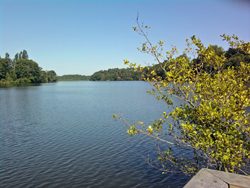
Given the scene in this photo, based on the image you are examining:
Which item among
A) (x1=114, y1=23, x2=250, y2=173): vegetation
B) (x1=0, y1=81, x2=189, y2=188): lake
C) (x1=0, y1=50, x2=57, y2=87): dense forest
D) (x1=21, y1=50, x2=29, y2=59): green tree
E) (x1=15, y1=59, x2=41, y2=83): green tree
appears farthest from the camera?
(x1=21, y1=50, x2=29, y2=59): green tree

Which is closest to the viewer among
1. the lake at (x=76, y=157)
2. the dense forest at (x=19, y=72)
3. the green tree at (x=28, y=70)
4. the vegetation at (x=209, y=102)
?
the vegetation at (x=209, y=102)

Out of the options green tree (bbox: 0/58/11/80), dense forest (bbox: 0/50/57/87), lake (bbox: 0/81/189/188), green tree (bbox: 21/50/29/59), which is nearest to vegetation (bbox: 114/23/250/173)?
lake (bbox: 0/81/189/188)

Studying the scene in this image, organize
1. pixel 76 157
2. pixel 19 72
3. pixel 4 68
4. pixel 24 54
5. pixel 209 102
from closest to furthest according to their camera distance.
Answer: pixel 209 102
pixel 76 157
pixel 4 68
pixel 19 72
pixel 24 54

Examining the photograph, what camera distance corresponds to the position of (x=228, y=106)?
644 centimetres

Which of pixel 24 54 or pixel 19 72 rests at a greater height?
pixel 24 54

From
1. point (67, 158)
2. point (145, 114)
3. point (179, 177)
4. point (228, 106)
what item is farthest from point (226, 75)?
point (145, 114)

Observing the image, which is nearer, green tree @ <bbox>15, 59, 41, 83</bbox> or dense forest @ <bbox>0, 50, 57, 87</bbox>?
dense forest @ <bbox>0, 50, 57, 87</bbox>

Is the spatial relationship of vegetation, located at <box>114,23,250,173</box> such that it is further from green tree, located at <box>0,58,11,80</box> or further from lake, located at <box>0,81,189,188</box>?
green tree, located at <box>0,58,11,80</box>

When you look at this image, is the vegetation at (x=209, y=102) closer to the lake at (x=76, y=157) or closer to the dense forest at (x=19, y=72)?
the lake at (x=76, y=157)

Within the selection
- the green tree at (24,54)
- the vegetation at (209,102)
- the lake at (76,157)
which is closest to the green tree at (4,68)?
the green tree at (24,54)

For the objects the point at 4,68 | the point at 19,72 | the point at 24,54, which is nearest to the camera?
the point at 4,68

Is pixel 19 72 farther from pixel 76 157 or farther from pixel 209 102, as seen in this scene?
pixel 209 102

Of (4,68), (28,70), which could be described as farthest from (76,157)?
(28,70)

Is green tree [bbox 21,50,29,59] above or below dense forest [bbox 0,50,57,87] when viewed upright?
above
